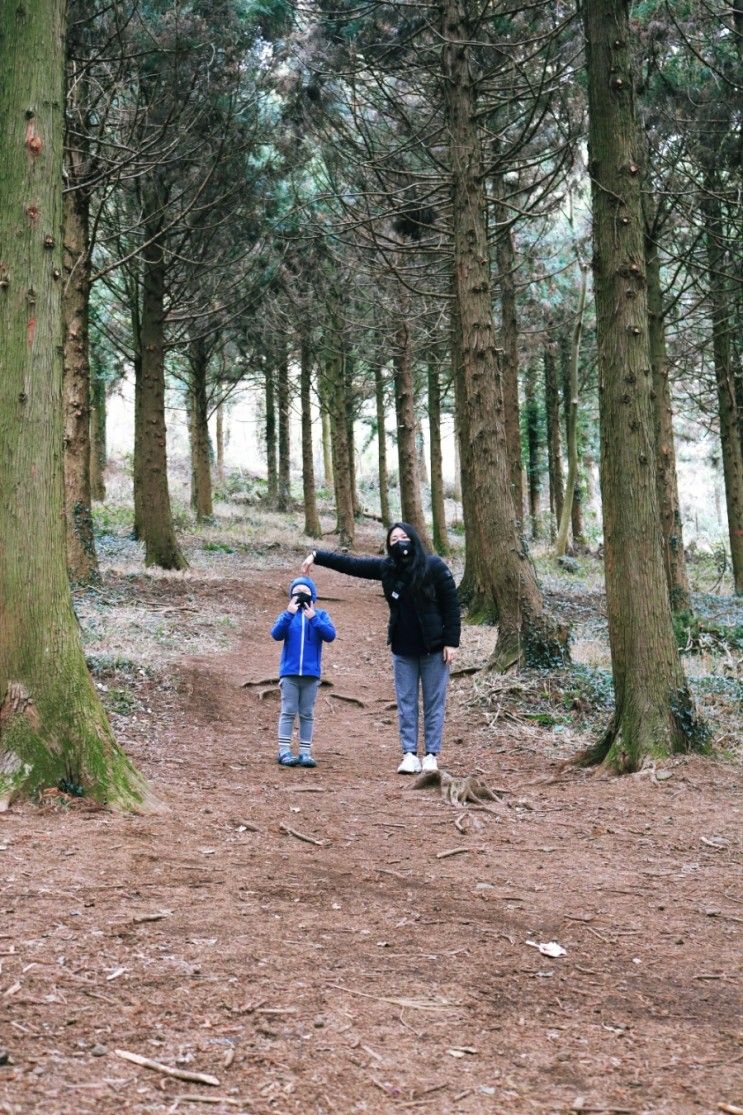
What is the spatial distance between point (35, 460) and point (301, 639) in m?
3.09

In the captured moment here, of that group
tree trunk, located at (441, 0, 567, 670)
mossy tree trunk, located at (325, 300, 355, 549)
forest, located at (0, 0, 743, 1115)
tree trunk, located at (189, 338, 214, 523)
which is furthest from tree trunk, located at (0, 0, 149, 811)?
tree trunk, located at (189, 338, 214, 523)

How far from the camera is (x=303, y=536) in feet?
88.9

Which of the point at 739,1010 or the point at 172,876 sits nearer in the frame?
the point at 739,1010

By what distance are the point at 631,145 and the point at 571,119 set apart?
18.9ft

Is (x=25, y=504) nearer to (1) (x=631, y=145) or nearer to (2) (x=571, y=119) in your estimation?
(1) (x=631, y=145)

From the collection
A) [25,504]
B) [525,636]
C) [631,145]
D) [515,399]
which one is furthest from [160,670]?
[515,399]

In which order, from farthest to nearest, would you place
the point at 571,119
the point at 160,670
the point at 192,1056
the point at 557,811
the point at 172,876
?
the point at 571,119
the point at 160,670
the point at 557,811
the point at 172,876
the point at 192,1056

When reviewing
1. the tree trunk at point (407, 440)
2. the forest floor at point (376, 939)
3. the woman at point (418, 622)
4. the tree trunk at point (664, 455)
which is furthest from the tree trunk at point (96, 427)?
the woman at point (418, 622)

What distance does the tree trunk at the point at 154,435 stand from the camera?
16.7m

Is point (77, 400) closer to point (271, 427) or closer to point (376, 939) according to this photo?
point (376, 939)

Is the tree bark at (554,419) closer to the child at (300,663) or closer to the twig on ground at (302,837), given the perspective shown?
the child at (300,663)

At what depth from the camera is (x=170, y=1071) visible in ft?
8.18

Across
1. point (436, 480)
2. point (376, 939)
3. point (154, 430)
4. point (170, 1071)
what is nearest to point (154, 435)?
point (154, 430)

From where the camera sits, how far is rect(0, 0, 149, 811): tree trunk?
16.7 ft
